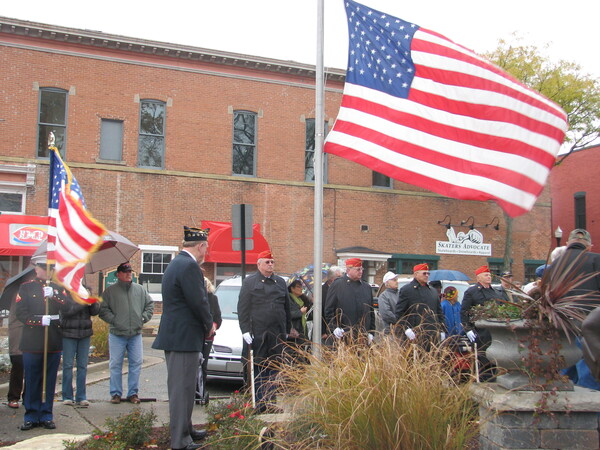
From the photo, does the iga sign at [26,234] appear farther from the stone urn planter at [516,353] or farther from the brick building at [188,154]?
the stone urn planter at [516,353]

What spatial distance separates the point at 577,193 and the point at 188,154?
23770mm

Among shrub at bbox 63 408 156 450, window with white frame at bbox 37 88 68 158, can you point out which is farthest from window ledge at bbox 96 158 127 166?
shrub at bbox 63 408 156 450

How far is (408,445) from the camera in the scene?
15.0ft

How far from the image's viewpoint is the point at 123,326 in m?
9.04

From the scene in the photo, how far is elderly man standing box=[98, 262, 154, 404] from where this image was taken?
8.92m

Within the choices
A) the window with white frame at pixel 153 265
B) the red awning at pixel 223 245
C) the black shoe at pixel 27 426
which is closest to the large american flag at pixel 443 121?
the black shoe at pixel 27 426

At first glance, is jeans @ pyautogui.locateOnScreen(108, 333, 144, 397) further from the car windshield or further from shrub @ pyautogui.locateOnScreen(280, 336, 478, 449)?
shrub @ pyautogui.locateOnScreen(280, 336, 478, 449)

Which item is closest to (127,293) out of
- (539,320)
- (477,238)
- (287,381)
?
(287,381)

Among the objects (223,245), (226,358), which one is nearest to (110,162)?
(223,245)

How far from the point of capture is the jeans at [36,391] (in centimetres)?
720

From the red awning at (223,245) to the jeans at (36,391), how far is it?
637 inches

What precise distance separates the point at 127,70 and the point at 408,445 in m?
22.5

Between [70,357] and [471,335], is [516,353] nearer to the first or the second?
[471,335]

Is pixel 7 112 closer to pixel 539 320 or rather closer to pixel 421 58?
pixel 421 58
